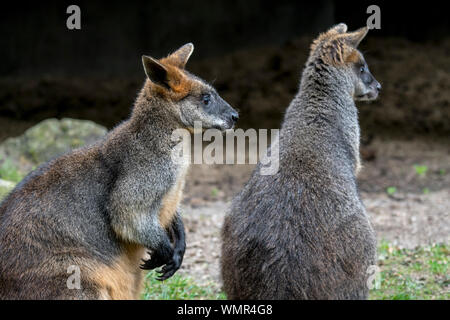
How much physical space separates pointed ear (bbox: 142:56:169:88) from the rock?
16.8 feet

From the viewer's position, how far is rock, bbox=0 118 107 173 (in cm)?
988

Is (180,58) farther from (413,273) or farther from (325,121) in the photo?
(413,273)

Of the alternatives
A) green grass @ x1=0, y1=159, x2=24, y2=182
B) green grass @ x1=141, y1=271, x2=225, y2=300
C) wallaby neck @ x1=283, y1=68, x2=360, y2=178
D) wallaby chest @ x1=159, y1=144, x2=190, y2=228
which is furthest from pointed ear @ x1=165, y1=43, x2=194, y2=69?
green grass @ x1=0, y1=159, x2=24, y2=182

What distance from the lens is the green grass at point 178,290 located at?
5.91 metres

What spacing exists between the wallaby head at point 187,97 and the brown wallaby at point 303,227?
50 cm

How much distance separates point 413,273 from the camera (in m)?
6.27

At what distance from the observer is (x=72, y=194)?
15.2 feet

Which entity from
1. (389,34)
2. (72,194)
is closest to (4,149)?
(72,194)

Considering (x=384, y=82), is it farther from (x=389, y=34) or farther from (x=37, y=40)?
(x=37, y=40)

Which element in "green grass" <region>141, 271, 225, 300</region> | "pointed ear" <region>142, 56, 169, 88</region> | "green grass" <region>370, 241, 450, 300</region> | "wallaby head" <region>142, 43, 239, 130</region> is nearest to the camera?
"pointed ear" <region>142, 56, 169, 88</region>

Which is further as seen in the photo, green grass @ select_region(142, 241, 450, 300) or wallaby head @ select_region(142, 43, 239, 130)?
green grass @ select_region(142, 241, 450, 300)

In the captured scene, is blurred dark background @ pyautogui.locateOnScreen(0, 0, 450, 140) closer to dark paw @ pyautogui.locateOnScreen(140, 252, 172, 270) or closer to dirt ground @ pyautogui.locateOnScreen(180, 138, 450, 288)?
dirt ground @ pyautogui.locateOnScreen(180, 138, 450, 288)

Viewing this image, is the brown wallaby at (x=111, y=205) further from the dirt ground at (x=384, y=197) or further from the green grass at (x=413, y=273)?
the green grass at (x=413, y=273)

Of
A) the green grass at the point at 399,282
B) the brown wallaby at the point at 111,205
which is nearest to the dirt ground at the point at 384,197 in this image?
the green grass at the point at 399,282
